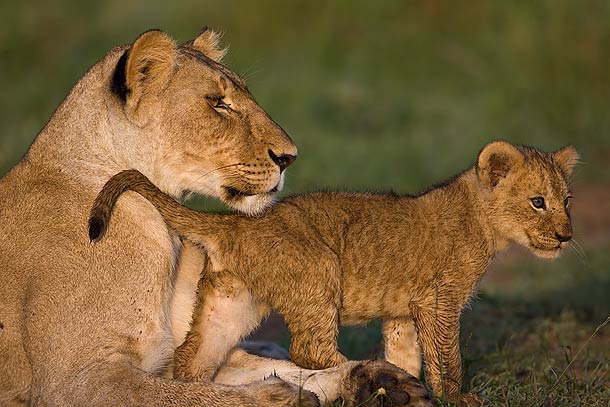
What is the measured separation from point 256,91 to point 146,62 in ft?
29.3

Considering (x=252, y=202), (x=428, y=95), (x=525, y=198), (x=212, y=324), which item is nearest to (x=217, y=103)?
(x=252, y=202)

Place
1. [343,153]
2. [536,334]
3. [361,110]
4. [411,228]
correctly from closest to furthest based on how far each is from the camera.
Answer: [411,228], [536,334], [343,153], [361,110]

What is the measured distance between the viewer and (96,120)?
4789 millimetres

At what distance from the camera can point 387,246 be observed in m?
4.97

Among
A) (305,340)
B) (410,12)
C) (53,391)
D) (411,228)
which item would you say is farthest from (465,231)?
(410,12)

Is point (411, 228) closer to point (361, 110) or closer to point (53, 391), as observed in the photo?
point (53, 391)

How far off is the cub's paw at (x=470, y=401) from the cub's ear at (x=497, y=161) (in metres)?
0.99

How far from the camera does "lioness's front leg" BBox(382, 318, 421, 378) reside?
5184 millimetres

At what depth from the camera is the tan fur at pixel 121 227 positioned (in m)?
4.36

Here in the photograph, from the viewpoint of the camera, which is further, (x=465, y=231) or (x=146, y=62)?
(x=465, y=231)

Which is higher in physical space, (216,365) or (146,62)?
(146,62)

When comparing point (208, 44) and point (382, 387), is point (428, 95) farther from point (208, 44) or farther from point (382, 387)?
point (382, 387)

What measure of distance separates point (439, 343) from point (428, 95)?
9.25 meters

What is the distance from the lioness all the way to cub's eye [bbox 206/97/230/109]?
0.5 inches
